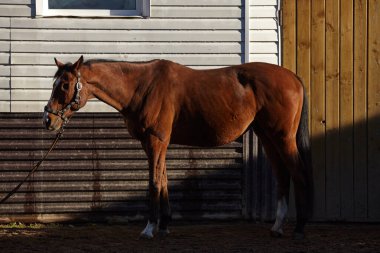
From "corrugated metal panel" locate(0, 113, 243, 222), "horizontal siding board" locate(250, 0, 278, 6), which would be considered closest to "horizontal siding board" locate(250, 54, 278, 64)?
"horizontal siding board" locate(250, 0, 278, 6)

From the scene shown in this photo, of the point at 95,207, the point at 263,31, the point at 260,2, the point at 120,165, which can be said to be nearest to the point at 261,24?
the point at 263,31

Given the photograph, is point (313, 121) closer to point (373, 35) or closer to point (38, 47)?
point (373, 35)

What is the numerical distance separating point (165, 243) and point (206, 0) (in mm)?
2886

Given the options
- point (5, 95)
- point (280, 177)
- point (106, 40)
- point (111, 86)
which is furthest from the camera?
point (106, 40)

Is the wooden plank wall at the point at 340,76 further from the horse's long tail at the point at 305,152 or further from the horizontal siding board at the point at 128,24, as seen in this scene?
the horse's long tail at the point at 305,152

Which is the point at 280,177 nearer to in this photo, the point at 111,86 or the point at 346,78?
the point at 346,78

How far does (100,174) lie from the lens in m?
A: 9.66

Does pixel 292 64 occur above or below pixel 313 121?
above

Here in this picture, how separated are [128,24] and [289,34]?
70.1 inches

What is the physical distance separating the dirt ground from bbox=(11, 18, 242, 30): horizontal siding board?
215 centimetres

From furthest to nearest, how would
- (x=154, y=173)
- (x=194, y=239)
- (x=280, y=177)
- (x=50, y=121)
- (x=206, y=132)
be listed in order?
(x=280, y=177), (x=206, y=132), (x=194, y=239), (x=154, y=173), (x=50, y=121)

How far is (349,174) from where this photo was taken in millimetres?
9867

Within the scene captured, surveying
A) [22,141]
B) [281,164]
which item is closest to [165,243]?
[281,164]

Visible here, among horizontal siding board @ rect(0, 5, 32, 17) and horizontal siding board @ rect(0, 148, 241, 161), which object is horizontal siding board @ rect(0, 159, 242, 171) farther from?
horizontal siding board @ rect(0, 5, 32, 17)
